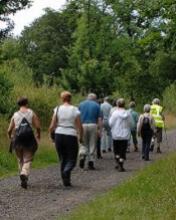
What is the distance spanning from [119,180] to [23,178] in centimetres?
249

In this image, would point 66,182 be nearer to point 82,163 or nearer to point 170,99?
point 82,163

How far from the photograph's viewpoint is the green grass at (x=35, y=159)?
19.4 m

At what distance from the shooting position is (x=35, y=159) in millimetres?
21906

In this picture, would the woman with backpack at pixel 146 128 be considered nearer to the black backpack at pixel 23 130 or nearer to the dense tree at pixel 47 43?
the black backpack at pixel 23 130

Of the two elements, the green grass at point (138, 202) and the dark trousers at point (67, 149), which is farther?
the dark trousers at point (67, 149)

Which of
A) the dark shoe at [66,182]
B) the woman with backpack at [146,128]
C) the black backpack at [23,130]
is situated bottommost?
the dark shoe at [66,182]

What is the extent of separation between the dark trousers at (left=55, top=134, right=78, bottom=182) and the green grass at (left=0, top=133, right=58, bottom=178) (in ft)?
10.9

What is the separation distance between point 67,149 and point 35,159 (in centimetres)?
714

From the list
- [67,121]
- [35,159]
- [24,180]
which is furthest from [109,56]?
[24,180]

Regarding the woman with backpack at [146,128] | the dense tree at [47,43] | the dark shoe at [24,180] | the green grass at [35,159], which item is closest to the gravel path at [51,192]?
the dark shoe at [24,180]

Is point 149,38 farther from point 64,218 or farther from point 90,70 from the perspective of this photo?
point 90,70

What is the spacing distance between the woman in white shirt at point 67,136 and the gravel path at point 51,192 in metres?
0.43

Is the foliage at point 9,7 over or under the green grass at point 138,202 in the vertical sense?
over

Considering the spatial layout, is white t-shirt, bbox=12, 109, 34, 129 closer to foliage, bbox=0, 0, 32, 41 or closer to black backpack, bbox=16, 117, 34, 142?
black backpack, bbox=16, 117, 34, 142
